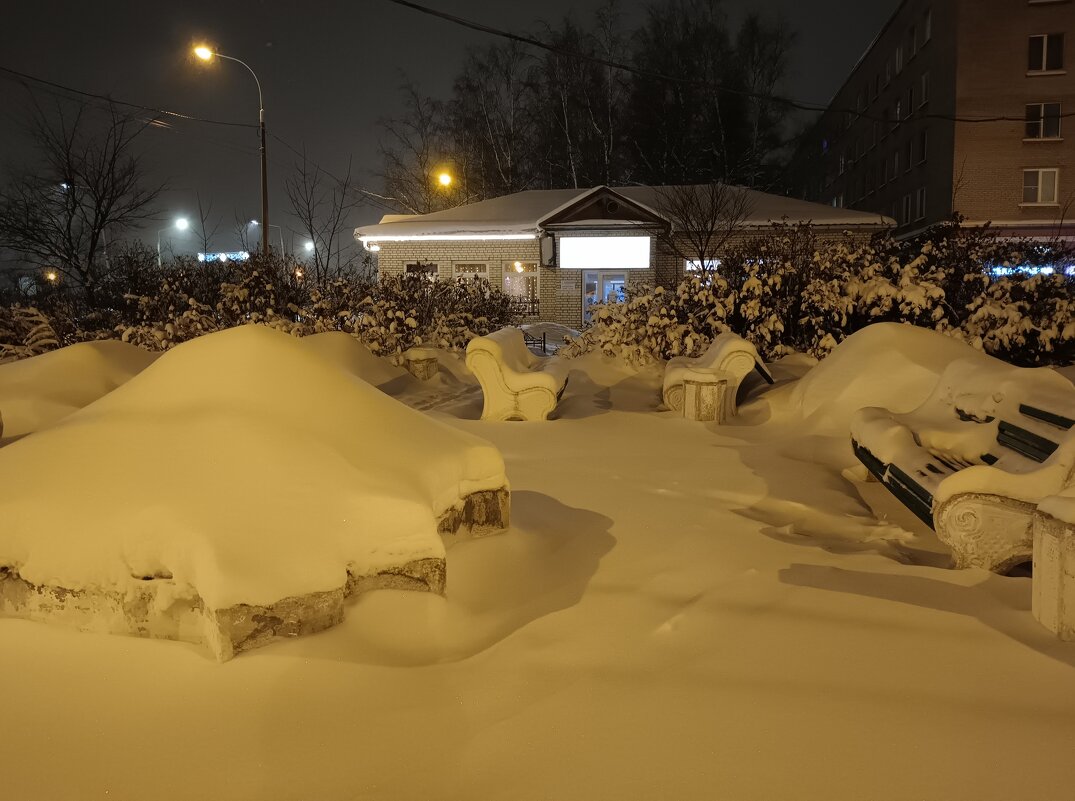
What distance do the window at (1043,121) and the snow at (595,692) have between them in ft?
113

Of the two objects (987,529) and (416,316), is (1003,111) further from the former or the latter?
(987,529)

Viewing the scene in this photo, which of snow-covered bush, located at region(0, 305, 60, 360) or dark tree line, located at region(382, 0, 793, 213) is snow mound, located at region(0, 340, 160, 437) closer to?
snow-covered bush, located at region(0, 305, 60, 360)

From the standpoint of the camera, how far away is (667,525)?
Answer: 5059 millimetres

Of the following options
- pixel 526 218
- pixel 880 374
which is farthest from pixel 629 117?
pixel 880 374

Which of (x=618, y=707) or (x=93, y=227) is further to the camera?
(x=93, y=227)

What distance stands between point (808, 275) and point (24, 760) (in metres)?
12.0

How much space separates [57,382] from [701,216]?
53.9 ft

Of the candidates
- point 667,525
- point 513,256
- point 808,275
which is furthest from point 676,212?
point 667,525

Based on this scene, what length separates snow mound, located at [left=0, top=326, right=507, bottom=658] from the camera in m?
3.02

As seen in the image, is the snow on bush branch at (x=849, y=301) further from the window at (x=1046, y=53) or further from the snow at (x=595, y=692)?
the window at (x=1046, y=53)

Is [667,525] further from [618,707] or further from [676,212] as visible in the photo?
[676,212]

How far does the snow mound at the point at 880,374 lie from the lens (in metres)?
7.76

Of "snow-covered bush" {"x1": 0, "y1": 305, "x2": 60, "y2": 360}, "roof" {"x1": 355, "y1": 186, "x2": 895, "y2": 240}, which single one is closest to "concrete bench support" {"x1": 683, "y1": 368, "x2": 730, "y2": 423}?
"snow-covered bush" {"x1": 0, "y1": 305, "x2": 60, "y2": 360}

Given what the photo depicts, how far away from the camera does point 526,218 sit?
2627 centimetres
